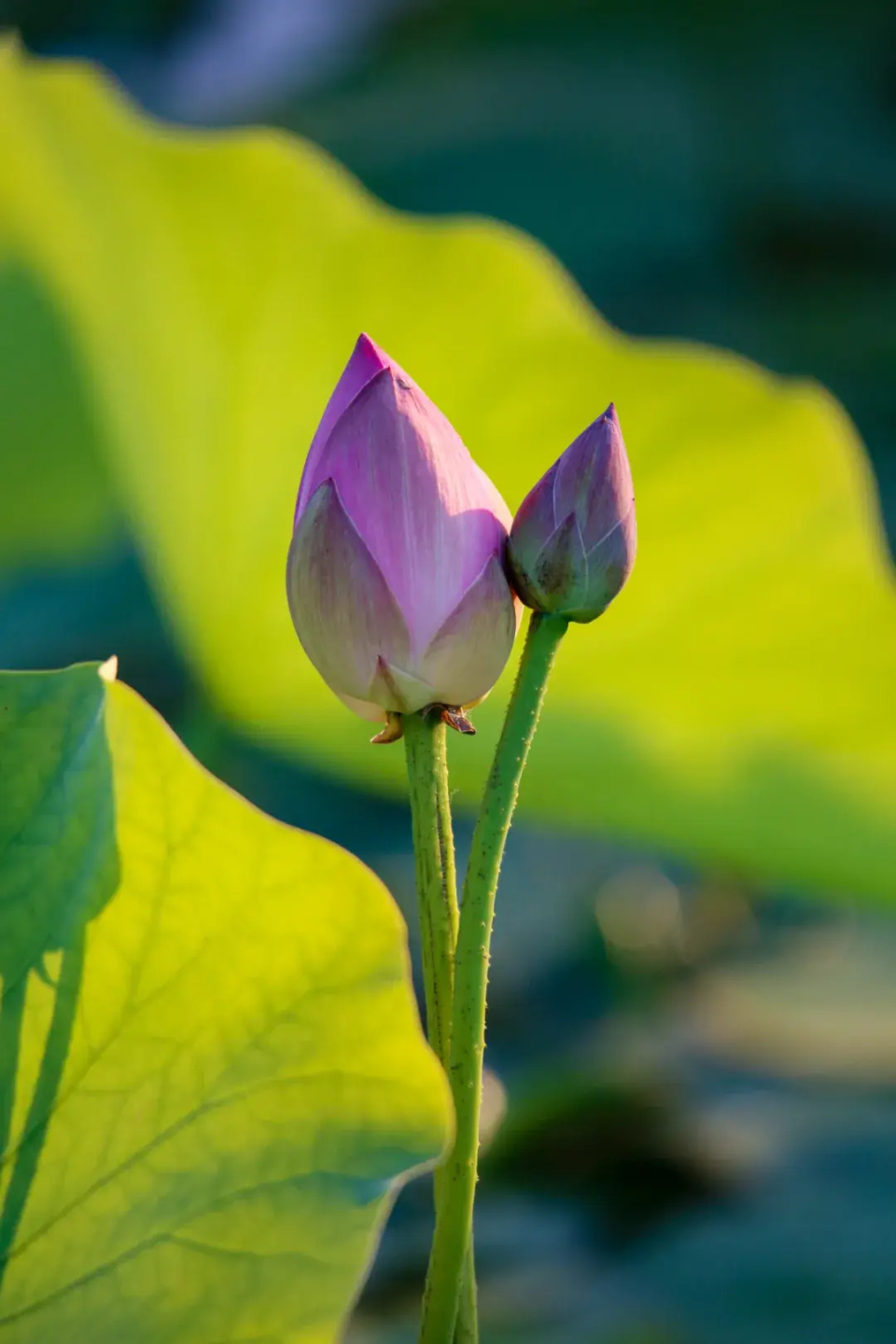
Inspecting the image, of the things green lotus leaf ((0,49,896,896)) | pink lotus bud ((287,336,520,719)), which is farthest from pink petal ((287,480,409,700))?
green lotus leaf ((0,49,896,896))

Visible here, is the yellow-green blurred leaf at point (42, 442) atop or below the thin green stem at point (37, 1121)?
atop

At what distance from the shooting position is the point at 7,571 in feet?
2.64

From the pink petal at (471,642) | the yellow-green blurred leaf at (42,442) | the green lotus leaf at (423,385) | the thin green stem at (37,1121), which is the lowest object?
the thin green stem at (37,1121)

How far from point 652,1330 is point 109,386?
500 millimetres

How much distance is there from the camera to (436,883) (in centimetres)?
22

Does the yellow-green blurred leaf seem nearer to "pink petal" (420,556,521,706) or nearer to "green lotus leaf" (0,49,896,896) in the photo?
"green lotus leaf" (0,49,896,896)

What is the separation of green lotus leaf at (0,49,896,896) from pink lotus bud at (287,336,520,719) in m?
0.32

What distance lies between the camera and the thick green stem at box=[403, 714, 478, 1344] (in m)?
0.22

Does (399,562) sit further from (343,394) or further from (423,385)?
(423,385)

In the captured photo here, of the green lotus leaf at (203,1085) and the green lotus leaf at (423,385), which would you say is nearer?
the green lotus leaf at (203,1085)

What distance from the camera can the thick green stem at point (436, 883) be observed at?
0.22m

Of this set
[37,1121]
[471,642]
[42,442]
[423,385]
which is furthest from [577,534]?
[42,442]

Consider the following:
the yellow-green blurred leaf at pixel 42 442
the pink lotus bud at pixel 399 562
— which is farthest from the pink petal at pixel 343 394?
the yellow-green blurred leaf at pixel 42 442

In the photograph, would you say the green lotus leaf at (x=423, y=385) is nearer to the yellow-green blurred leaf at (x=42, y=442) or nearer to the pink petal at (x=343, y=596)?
the yellow-green blurred leaf at (x=42, y=442)
